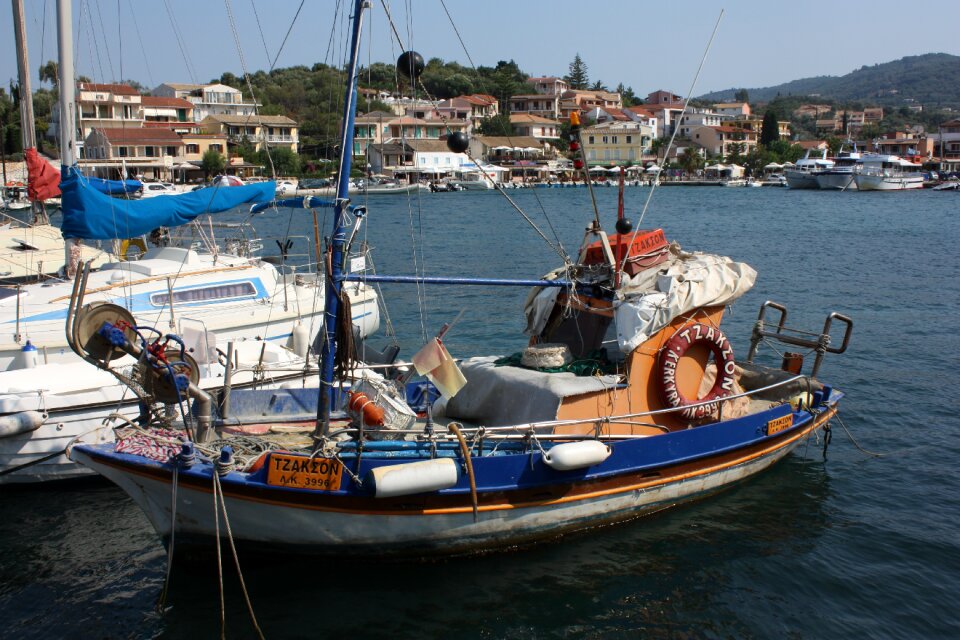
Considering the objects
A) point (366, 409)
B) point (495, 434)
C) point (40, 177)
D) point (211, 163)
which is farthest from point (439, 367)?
point (211, 163)

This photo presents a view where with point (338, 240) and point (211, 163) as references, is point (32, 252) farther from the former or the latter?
point (211, 163)

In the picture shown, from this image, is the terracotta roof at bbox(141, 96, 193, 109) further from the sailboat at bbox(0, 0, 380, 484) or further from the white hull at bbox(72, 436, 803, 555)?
the white hull at bbox(72, 436, 803, 555)

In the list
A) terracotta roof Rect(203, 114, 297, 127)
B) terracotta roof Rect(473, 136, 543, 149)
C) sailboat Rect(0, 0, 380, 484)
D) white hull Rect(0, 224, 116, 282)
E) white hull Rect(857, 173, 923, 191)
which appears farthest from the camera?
terracotta roof Rect(473, 136, 543, 149)

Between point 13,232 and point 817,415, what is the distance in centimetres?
Answer: 2379

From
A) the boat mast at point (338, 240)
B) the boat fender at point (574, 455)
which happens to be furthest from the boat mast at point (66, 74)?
the boat fender at point (574, 455)

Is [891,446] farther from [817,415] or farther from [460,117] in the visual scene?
[460,117]

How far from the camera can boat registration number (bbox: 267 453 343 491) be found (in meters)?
9.41

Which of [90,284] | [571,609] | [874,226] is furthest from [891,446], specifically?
[874,226]

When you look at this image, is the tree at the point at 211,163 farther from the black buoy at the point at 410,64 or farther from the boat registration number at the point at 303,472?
the boat registration number at the point at 303,472

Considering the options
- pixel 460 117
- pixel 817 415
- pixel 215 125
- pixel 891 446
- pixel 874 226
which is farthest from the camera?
pixel 460 117

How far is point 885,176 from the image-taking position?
92.4m

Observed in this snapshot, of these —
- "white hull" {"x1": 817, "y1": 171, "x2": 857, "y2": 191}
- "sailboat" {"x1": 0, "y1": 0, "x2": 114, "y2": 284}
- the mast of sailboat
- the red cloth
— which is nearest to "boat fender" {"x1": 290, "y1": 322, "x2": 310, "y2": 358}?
"sailboat" {"x1": 0, "y1": 0, "x2": 114, "y2": 284}

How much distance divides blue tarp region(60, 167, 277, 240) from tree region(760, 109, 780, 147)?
126 m

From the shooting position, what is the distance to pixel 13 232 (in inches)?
1030
